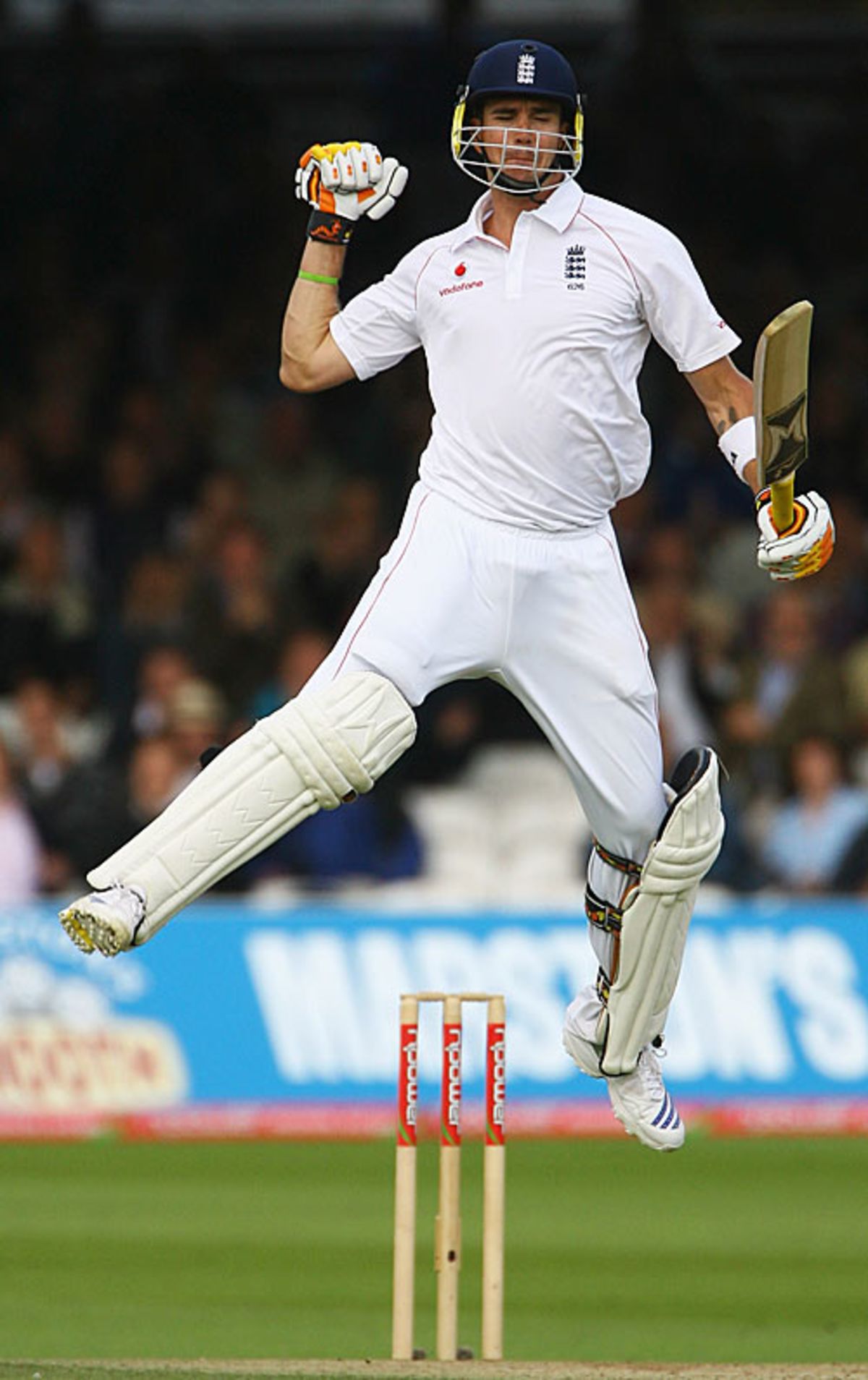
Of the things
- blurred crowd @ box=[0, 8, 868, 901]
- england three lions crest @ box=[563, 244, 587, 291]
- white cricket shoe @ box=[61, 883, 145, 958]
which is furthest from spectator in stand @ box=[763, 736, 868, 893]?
white cricket shoe @ box=[61, 883, 145, 958]

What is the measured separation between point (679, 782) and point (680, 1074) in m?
4.40

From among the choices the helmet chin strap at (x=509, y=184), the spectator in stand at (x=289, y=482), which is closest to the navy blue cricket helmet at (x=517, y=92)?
the helmet chin strap at (x=509, y=184)

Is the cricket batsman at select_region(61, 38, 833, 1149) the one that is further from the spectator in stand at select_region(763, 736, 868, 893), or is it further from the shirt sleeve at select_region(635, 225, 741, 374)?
the spectator in stand at select_region(763, 736, 868, 893)

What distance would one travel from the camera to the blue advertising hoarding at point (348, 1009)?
32.5 ft

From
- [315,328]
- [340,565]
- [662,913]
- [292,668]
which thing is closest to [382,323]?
[315,328]

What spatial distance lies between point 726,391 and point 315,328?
84 cm

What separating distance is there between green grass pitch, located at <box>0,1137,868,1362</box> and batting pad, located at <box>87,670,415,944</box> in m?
1.96

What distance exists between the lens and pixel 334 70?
13836 millimetres

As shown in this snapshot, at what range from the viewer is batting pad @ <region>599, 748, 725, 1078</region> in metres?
5.70

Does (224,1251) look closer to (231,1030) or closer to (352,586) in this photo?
(231,1030)

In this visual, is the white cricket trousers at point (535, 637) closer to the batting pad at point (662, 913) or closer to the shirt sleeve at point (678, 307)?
the batting pad at point (662, 913)

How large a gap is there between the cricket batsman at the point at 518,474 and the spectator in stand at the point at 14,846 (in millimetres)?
4856

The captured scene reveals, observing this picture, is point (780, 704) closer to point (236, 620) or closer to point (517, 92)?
point (236, 620)

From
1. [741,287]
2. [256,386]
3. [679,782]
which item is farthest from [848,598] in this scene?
[679,782]
